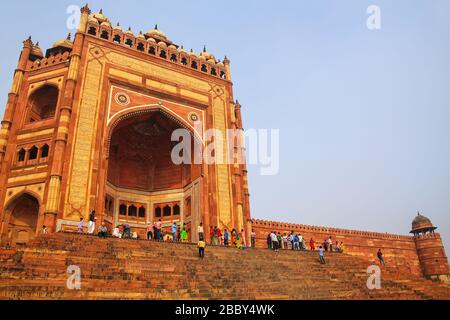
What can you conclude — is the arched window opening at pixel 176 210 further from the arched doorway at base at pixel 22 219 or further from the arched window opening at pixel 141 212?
the arched doorway at base at pixel 22 219

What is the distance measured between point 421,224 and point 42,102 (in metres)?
32.1

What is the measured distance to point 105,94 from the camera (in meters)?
17.8

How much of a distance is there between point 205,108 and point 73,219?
33.6 feet

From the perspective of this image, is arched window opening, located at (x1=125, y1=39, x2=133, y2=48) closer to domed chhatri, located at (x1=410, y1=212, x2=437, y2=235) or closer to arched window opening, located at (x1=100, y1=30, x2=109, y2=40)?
arched window opening, located at (x1=100, y1=30, x2=109, y2=40)

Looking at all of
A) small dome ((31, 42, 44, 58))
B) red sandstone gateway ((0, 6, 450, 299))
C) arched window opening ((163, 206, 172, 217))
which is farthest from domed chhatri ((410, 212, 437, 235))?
small dome ((31, 42, 44, 58))

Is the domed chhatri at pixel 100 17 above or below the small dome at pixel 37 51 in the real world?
above

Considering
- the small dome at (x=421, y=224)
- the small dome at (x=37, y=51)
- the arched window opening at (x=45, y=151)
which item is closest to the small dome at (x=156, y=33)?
the small dome at (x=37, y=51)


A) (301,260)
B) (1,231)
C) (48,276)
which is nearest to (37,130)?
(1,231)

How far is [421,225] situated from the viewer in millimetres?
31719

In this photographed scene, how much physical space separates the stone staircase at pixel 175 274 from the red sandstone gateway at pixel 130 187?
0.14ft

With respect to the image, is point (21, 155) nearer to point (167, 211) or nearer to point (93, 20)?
point (93, 20)

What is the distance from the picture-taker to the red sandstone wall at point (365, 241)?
24.2 m

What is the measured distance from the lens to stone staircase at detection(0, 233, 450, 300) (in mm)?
7176

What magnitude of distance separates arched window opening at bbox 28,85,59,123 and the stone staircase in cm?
1105
